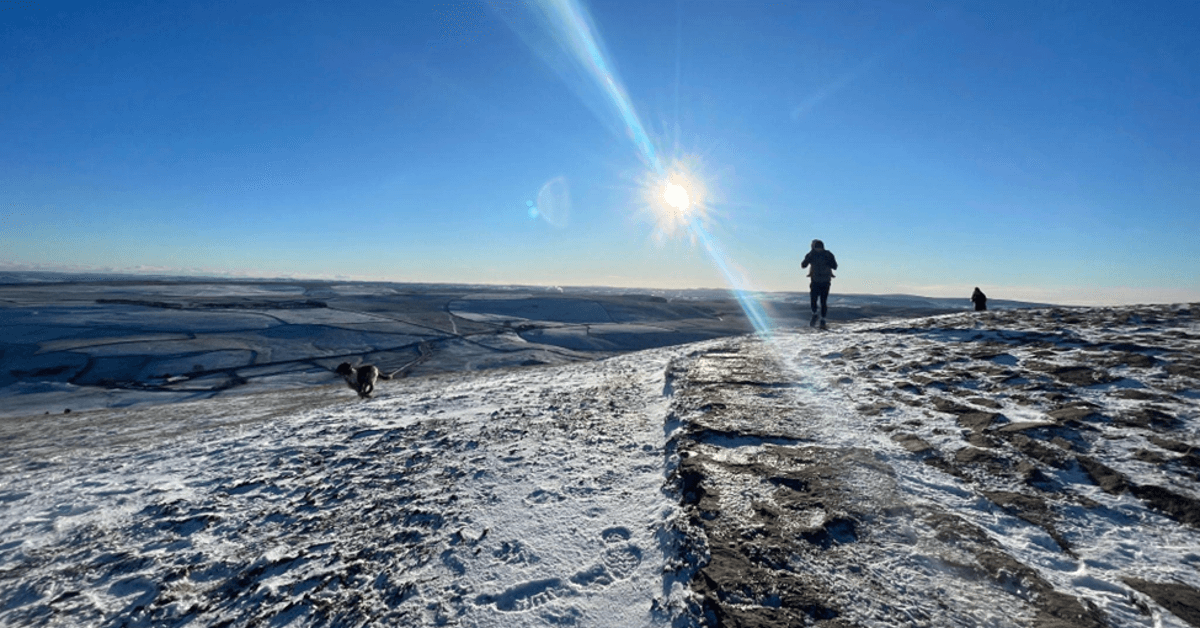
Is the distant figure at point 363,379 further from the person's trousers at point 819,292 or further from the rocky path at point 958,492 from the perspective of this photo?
the person's trousers at point 819,292

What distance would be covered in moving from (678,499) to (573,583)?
2.93 feet

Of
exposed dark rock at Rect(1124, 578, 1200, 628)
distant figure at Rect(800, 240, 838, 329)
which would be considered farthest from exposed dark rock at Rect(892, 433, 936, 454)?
distant figure at Rect(800, 240, 838, 329)

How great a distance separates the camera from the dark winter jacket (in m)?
11.1

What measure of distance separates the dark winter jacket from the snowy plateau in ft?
14.3

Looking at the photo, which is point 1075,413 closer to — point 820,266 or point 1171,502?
point 1171,502

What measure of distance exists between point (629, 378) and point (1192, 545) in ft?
17.5

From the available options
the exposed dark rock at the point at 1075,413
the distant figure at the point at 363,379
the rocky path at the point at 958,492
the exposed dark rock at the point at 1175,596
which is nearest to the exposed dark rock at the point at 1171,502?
the rocky path at the point at 958,492

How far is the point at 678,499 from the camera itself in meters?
3.07

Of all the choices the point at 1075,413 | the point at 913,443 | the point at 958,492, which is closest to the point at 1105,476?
the point at 958,492

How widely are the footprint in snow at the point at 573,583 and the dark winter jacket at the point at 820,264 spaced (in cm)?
1018

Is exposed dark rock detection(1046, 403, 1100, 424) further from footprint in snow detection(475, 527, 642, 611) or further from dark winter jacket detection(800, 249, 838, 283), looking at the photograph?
dark winter jacket detection(800, 249, 838, 283)

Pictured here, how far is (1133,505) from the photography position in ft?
8.46

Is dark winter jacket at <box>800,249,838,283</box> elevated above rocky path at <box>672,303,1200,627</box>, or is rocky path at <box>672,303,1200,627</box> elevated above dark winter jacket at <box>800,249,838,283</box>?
dark winter jacket at <box>800,249,838,283</box>

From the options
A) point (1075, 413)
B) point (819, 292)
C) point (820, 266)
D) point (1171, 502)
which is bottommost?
point (1171, 502)
